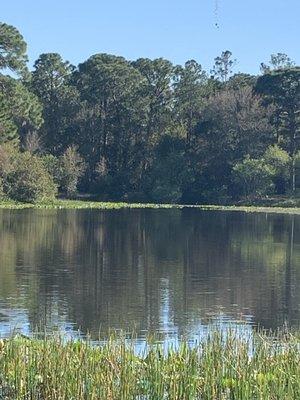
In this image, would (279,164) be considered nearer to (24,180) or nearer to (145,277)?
(24,180)

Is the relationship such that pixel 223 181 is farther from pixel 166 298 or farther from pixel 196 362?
pixel 196 362

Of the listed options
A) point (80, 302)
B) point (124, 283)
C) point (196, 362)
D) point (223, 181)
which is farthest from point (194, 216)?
point (196, 362)

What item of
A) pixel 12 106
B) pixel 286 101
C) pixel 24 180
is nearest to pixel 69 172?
pixel 12 106

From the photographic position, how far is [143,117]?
106 m

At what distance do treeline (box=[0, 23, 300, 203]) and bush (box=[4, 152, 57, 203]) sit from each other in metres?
0.47

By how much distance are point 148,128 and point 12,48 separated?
79.6 feet

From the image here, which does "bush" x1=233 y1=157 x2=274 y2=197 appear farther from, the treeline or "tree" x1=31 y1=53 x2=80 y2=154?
"tree" x1=31 y1=53 x2=80 y2=154

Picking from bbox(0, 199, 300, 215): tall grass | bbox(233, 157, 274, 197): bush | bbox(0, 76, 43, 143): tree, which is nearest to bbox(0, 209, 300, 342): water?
bbox(0, 199, 300, 215): tall grass

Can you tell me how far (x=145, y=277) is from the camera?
107 feet

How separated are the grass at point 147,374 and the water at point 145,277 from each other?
187 centimetres

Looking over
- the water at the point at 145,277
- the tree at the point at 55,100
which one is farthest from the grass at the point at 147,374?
the tree at the point at 55,100

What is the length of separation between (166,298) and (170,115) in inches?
3233

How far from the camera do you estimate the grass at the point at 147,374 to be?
1220 centimetres

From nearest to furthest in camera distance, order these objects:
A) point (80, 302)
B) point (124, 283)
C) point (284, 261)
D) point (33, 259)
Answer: point (80, 302), point (124, 283), point (33, 259), point (284, 261)
